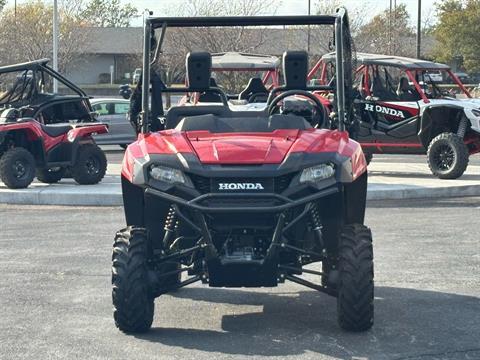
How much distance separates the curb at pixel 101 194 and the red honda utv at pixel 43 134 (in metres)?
0.42

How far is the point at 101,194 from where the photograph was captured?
16.0 m

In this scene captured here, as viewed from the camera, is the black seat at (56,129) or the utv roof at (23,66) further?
the black seat at (56,129)

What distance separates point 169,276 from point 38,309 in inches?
52.3

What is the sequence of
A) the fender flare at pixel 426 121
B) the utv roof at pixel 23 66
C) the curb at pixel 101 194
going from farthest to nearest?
1. the fender flare at pixel 426 121
2. the utv roof at pixel 23 66
3. the curb at pixel 101 194

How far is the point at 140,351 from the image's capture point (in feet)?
23.0

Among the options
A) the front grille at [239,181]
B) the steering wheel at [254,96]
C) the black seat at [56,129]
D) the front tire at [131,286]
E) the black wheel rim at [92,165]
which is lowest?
the black wheel rim at [92,165]

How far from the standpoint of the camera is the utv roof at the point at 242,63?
1923 cm

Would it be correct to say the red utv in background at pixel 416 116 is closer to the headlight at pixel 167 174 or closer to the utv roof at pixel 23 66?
the utv roof at pixel 23 66

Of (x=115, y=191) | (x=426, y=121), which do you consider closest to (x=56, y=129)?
(x=115, y=191)

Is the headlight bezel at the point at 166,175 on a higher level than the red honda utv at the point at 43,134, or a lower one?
higher

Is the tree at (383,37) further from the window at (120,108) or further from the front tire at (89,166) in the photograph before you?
the front tire at (89,166)

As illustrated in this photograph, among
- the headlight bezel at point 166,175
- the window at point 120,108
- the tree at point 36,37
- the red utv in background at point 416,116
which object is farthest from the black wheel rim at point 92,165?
the tree at point 36,37

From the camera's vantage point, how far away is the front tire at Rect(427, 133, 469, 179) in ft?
59.4

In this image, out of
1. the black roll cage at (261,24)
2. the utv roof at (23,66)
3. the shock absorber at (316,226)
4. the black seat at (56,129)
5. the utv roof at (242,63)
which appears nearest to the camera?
the shock absorber at (316,226)
